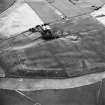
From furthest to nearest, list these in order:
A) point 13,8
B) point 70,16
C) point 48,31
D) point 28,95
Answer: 1. point 13,8
2. point 70,16
3. point 48,31
4. point 28,95

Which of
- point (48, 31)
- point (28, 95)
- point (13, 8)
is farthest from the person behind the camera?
point (13, 8)

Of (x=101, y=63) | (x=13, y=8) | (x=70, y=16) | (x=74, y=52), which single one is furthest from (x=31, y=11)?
(x=101, y=63)

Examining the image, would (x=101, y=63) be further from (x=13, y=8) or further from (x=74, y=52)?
(x=13, y=8)

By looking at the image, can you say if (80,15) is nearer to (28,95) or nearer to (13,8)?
(13,8)

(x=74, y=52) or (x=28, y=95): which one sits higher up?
(x=74, y=52)

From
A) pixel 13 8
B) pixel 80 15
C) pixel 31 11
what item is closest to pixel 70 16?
pixel 80 15

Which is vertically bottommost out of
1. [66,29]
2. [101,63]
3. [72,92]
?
[72,92]

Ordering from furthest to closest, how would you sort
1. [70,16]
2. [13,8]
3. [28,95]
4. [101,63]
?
1. [13,8]
2. [70,16]
3. [101,63]
4. [28,95]

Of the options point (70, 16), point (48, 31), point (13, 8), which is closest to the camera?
point (48, 31)

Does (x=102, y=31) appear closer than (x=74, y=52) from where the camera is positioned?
No
